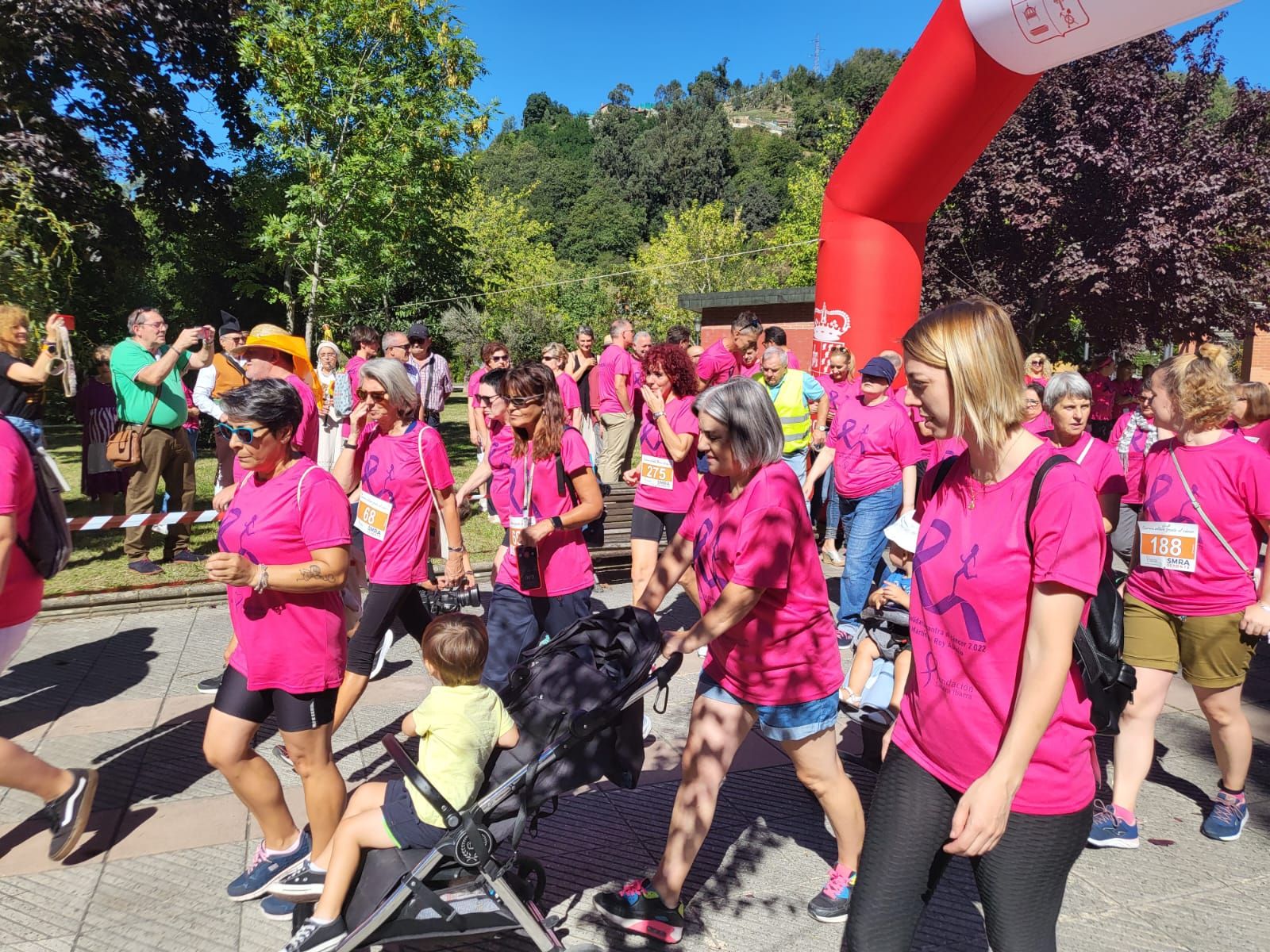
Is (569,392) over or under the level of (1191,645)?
over

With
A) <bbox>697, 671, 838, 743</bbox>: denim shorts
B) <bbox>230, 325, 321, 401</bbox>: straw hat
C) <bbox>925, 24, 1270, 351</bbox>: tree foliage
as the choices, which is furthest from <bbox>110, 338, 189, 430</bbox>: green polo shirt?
<bbox>925, 24, 1270, 351</bbox>: tree foliage

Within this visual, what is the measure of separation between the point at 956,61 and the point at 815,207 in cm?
3999

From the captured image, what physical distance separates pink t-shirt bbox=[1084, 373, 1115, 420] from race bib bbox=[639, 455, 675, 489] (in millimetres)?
13604

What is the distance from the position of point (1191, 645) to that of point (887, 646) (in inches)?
51.6

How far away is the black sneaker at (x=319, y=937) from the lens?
3012mm

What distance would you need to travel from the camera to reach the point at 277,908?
3.49 m

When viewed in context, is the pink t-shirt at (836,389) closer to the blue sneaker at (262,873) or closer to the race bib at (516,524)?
the race bib at (516,524)

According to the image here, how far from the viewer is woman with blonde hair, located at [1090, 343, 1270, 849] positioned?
4043mm

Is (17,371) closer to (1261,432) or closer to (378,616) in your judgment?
(378,616)

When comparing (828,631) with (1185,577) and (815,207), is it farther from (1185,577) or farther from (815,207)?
(815,207)

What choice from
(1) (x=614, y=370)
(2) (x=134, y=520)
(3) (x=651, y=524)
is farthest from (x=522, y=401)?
(1) (x=614, y=370)

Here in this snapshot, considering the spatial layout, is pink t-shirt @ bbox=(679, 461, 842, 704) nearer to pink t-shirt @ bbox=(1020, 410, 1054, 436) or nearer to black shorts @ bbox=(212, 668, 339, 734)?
black shorts @ bbox=(212, 668, 339, 734)

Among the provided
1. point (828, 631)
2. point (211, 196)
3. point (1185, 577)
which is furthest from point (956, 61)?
point (211, 196)

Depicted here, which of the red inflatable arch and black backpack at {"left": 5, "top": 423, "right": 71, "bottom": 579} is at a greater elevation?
the red inflatable arch
